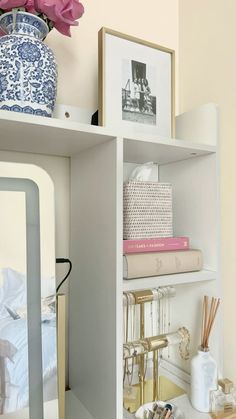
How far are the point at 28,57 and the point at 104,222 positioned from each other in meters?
0.39

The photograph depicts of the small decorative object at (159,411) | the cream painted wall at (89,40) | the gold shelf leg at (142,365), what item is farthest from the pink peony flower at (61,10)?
the small decorative object at (159,411)

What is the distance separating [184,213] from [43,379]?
2.02 feet

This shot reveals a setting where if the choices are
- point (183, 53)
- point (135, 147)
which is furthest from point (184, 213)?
point (183, 53)

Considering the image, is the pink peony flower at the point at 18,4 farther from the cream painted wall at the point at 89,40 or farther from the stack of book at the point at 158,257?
the stack of book at the point at 158,257

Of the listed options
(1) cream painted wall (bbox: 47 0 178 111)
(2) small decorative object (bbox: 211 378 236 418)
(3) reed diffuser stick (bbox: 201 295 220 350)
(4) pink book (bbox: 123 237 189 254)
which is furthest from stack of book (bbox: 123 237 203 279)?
(1) cream painted wall (bbox: 47 0 178 111)

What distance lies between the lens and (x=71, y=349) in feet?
3.06

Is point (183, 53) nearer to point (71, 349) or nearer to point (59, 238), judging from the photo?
point (59, 238)

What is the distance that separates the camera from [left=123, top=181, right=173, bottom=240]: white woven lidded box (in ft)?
2.66

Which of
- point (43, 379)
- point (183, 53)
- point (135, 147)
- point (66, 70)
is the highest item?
point (183, 53)

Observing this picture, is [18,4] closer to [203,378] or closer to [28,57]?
[28,57]

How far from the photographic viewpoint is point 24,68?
653 mm

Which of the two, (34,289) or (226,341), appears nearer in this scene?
(34,289)

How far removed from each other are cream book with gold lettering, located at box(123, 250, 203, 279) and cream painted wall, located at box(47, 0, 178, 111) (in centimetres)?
51

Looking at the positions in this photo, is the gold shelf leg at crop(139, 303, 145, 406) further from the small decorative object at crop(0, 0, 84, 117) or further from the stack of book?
the small decorative object at crop(0, 0, 84, 117)
